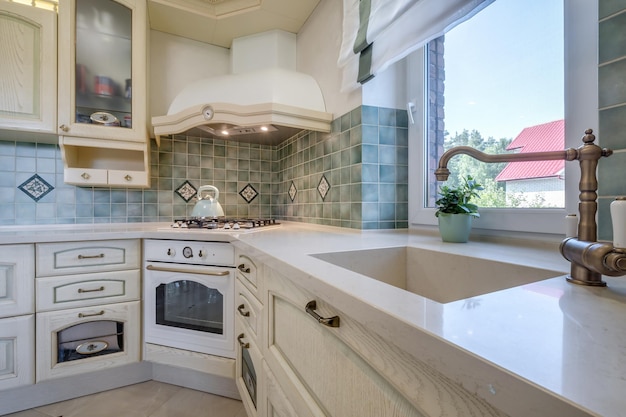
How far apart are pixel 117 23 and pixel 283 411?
2.08 meters

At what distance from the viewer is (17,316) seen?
1221mm

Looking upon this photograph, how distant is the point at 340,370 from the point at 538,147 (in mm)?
914

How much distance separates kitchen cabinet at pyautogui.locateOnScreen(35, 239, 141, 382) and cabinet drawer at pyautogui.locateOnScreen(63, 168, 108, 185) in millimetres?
471

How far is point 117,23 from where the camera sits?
1590 millimetres

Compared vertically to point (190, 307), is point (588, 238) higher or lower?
higher

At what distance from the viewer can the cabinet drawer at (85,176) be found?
1562 millimetres

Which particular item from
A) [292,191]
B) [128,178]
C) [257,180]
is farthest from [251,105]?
[128,178]

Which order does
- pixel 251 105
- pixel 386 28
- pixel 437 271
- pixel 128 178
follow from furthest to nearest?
pixel 128 178
pixel 251 105
pixel 386 28
pixel 437 271

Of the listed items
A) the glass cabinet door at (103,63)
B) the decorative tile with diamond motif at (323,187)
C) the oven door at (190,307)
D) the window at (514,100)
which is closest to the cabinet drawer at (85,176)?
the glass cabinet door at (103,63)

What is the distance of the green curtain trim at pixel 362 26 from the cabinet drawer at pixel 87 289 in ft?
4.92

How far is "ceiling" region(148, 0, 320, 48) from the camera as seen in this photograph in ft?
5.45

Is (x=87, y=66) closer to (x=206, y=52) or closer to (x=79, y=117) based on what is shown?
(x=79, y=117)

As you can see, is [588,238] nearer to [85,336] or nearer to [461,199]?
[461,199]

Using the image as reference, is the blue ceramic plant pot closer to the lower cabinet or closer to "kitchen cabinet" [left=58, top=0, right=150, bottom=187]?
the lower cabinet
